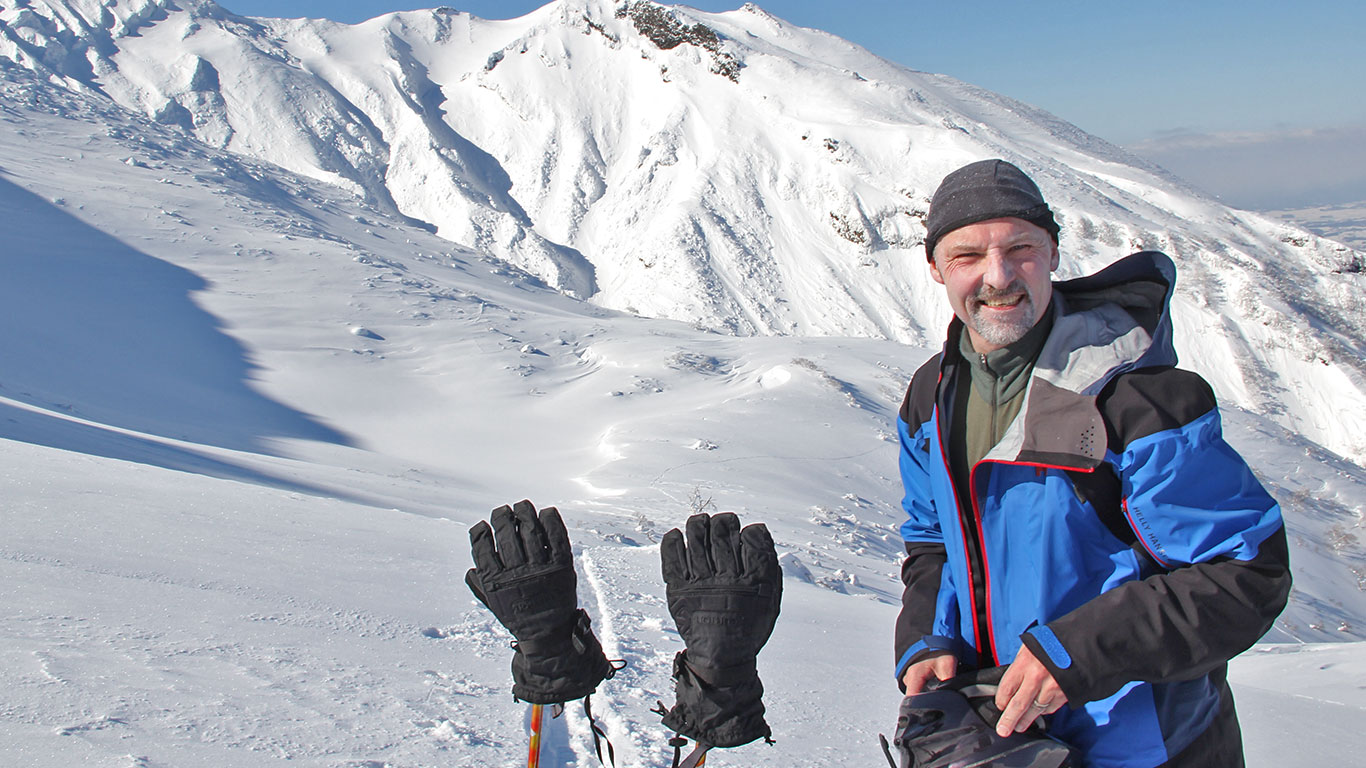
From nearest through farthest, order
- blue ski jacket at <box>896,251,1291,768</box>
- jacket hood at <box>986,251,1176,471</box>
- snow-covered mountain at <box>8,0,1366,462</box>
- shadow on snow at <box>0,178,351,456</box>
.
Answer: blue ski jacket at <box>896,251,1291,768</box> < jacket hood at <box>986,251,1176,471</box> < shadow on snow at <box>0,178,351,456</box> < snow-covered mountain at <box>8,0,1366,462</box>

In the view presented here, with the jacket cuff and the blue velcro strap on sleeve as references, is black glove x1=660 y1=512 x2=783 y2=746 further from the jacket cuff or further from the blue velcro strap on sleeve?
the blue velcro strap on sleeve

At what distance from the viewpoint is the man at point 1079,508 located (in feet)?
5.15

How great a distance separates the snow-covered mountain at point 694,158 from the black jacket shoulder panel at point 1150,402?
4269 centimetres

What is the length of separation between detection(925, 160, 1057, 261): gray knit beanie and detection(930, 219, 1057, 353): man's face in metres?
0.02

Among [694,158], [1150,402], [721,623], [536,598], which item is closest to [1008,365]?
[1150,402]

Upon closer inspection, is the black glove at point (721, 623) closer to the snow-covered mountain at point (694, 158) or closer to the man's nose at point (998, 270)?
the man's nose at point (998, 270)

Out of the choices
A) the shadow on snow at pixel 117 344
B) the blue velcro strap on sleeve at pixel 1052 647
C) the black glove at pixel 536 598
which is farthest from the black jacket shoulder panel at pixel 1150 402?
the shadow on snow at pixel 117 344

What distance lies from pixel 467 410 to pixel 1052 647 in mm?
19449

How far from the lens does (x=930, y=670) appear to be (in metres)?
2.00

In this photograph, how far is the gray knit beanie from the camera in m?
1.87

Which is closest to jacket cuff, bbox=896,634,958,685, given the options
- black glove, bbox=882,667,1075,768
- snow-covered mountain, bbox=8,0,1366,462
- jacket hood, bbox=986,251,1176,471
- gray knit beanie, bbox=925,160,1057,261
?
black glove, bbox=882,667,1075,768

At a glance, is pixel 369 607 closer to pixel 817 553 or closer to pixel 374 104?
pixel 817 553

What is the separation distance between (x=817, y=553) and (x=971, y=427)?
736 centimetres

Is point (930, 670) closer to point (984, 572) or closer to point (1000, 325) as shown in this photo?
point (984, 572)
